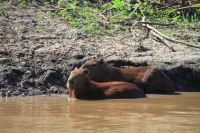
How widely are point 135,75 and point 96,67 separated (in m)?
0.61

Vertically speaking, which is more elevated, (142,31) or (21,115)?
(142,31)

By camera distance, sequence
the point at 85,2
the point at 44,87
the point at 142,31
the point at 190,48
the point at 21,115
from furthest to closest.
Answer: the point at 85,2, the point at 142,31, the point at 190,48, the point at 44,87, the point at 21,115

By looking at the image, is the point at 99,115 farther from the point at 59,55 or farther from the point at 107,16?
the point at 107,16

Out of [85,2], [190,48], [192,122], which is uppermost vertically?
[85,2]

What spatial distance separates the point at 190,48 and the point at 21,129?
18.5 ft

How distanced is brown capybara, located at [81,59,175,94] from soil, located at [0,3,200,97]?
300 millimetres

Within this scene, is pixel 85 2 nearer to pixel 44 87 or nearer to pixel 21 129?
pixel 44 87

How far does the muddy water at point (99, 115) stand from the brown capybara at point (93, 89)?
7.9 inches

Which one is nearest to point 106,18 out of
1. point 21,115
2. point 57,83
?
point 57,83

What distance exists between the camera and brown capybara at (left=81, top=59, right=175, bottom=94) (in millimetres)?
9367

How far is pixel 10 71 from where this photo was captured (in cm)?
888

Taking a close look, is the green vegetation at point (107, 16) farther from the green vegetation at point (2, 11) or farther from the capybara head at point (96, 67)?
the capybara head at point (96, 67)

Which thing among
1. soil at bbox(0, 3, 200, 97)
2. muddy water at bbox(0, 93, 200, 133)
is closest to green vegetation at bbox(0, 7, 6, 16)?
soil at bbox(0, 3, 200, 97)

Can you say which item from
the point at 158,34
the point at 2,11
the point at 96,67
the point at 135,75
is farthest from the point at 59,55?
the point at 2,11
